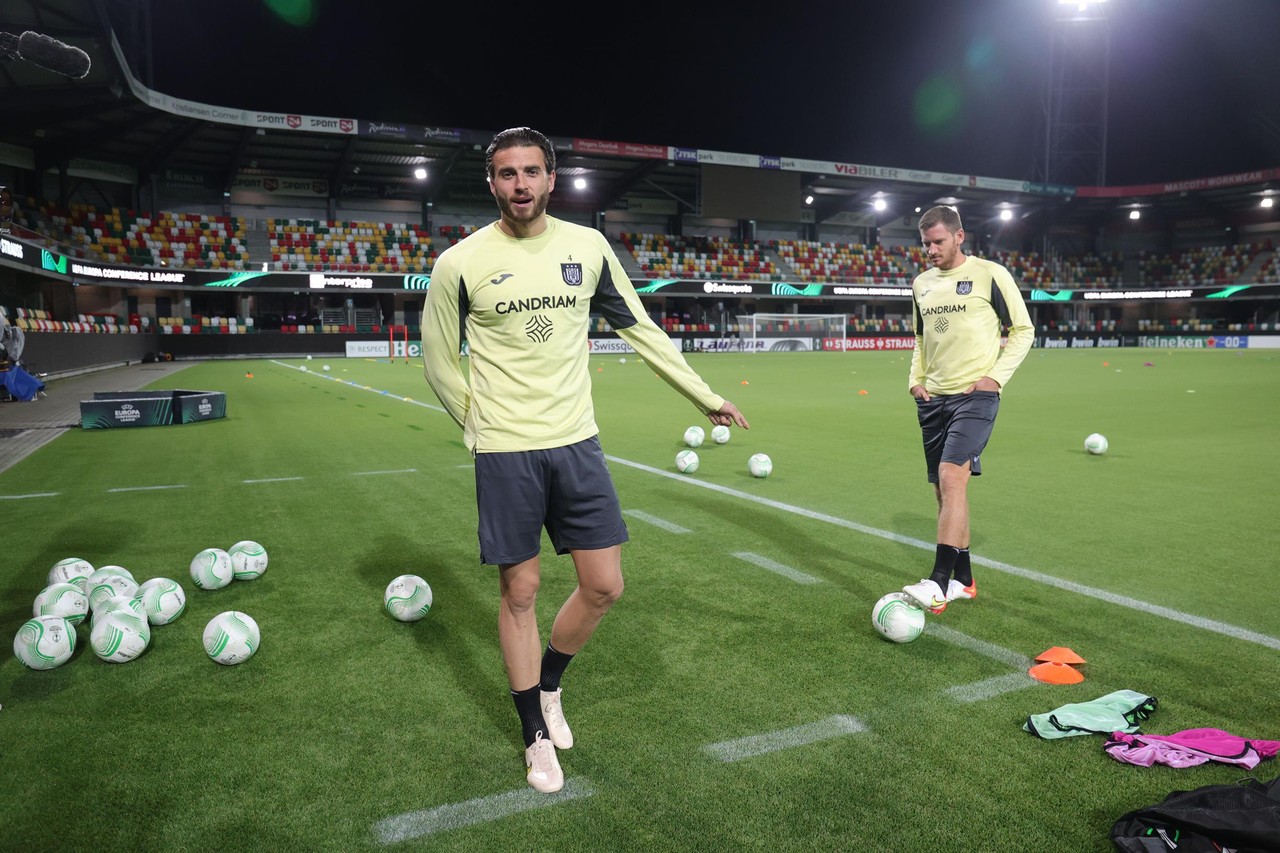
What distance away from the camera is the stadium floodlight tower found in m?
59.2

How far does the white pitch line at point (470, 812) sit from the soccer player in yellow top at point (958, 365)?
8.62ft

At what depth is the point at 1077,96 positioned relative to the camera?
6353cm

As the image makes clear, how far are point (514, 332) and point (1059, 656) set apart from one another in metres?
2.93

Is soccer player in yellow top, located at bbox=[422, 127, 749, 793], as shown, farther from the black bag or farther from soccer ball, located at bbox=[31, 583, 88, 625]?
soccer ball, located at bbox=[31, 583, 88, 625]

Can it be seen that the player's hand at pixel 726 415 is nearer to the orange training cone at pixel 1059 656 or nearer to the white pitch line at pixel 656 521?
the orange training cone at pixel 1059 656

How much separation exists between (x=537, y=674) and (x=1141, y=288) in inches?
2749

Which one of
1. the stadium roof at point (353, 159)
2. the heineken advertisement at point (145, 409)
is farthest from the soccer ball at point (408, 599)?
the stadium roof at point (353, 159)

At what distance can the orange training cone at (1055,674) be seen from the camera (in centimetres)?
356

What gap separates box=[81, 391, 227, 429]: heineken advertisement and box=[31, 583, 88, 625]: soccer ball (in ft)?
32.6

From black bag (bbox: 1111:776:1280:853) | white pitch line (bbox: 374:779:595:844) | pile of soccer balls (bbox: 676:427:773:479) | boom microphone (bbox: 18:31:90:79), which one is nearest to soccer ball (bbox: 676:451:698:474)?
pile of soccer balls (bbox: 676:427:773:479)

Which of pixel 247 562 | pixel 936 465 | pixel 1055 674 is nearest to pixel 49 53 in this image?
pixel 247 562

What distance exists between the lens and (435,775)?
2.88 metres

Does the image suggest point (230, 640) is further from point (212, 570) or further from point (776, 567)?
point (776, 567)

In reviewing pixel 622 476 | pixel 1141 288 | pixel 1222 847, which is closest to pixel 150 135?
pixel 622 476
